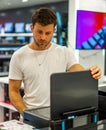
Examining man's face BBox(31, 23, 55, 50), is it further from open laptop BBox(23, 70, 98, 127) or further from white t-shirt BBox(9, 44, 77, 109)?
open laptop BBox(23, 70, 98, 127)

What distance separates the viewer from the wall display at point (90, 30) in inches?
199

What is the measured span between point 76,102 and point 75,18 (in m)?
4.36

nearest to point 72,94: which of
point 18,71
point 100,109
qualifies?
point 100,109

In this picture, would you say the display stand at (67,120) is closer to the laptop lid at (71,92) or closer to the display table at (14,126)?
the laptop lid at (71,92)

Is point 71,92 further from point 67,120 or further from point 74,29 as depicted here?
point 74,29

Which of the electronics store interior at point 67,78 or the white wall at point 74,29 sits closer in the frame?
the electronics store interior at point 67,78

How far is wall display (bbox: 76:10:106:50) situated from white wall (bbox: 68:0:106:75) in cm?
28

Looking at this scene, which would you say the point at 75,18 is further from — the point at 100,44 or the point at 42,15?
the point at 42,15

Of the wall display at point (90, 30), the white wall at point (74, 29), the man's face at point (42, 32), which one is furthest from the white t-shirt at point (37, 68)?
the white wall at point (74, 29)

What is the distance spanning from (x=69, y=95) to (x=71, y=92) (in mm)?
15

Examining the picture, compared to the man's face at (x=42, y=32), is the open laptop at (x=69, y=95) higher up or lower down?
lower down

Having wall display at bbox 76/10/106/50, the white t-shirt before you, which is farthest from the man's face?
wall display at bbox 76/10/106/50

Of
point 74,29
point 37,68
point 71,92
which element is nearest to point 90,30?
point 74,29

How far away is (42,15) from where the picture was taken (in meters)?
1.52
